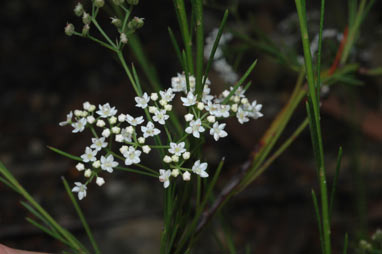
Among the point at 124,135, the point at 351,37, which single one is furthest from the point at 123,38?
the point at 351,37

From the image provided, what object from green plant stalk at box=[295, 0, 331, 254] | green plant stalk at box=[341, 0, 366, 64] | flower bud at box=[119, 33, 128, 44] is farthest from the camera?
green plant stalk at box=[341, 0, 366, 64]

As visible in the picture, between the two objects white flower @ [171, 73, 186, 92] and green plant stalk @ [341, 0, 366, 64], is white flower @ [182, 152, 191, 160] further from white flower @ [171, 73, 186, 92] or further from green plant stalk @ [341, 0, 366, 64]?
green plant stalk @ [341, 0, 366, 64]

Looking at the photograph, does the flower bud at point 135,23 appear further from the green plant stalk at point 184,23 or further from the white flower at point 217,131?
the white flower at point 217,131

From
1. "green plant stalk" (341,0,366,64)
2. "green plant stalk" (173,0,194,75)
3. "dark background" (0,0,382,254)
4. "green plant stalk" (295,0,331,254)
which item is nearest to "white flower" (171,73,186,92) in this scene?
"green plant stalk" (173,0,194,75)

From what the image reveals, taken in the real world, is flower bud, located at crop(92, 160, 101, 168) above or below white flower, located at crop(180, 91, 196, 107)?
below

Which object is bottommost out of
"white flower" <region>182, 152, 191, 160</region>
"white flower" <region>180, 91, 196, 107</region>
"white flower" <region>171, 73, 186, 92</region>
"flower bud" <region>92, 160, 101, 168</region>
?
"flower bud" <region>92, 160, 101, 168</region>

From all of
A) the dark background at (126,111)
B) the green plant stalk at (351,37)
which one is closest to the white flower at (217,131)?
the green plant stalk at (351,37)

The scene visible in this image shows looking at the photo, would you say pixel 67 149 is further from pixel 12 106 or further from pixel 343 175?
pixel 343 175

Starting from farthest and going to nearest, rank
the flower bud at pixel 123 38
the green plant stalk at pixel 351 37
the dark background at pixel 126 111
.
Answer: the dark background at pixel 126 111 → the green plant stalk at pixel 351 37 → the flower bud at pixel 123 38

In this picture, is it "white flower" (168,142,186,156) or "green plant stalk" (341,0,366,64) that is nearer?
"white flower" (168,142,186,156)
